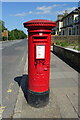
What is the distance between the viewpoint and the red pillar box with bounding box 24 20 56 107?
→ 10.5 ft

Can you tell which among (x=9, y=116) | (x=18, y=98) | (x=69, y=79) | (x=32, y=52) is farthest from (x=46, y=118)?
(x=69, y=79)

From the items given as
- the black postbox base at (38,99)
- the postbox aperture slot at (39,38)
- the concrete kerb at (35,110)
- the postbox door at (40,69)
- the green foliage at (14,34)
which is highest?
the green foliage at (14,34)

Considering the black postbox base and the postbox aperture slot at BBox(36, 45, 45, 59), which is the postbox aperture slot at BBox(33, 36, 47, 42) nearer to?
the postbox aperture slot at BBox(36, 45, 45, 59)

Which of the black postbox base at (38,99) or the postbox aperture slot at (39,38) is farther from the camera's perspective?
the black postbox base at (38,99)

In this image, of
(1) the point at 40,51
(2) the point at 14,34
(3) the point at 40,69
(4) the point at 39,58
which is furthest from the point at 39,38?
(2) the point at 14,34

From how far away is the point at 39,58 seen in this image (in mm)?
3307

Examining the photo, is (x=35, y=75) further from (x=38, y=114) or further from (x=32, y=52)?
(x=38, y=114)

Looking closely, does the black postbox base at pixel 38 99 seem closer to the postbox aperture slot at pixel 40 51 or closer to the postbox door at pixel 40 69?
the postbox door at pixel 40 69

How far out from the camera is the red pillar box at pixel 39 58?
3213mm

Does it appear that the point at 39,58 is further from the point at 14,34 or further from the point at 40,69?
the point at 14,34

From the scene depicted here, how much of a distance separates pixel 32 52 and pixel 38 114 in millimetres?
1403

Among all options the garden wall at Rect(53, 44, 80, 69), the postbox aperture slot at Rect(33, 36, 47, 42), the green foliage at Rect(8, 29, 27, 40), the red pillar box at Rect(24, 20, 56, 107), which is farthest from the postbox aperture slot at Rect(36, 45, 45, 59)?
the green foliage at Rect(8, 29, 27, 40)

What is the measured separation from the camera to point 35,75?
3.41m

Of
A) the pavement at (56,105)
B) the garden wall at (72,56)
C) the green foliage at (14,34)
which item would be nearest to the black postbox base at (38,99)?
the pavement at (56,105)
